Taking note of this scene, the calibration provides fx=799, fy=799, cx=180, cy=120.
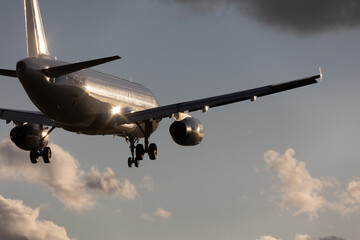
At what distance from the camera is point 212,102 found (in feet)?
138

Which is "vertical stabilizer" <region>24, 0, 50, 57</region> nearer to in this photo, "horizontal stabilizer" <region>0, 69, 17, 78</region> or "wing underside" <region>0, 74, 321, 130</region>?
"horizontal stabilizer" <region>0, 69, 17, 78</region>

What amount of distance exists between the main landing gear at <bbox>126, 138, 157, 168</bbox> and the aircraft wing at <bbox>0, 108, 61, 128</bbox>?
5.59 meters

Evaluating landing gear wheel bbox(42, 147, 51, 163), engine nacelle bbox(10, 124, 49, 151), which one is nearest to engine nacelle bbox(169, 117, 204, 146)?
landing gear wheel bbox(42, 147, 51, 163)

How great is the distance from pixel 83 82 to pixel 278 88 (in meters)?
10.2

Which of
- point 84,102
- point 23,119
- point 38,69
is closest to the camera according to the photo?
point 38,69

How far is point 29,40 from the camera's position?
4169cm

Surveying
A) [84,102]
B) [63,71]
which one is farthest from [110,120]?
[63,71]

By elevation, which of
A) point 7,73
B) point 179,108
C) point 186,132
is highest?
point 179,108

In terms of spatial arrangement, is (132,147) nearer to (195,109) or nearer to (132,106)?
(132,106)

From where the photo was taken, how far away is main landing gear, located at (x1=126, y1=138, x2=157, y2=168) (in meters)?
47.5

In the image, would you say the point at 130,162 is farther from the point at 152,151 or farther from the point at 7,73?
the point at 7,73

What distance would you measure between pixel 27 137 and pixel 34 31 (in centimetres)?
691

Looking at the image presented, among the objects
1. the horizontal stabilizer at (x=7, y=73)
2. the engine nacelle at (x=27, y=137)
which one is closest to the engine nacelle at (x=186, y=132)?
the engine nacelle at (x=27, y=137)

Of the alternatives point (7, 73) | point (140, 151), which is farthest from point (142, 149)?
point (7, 73)
